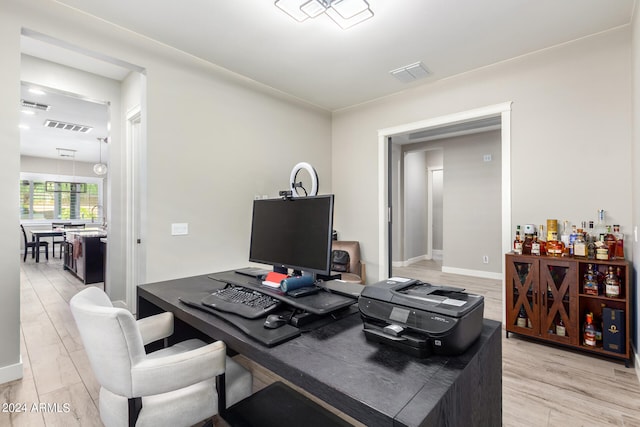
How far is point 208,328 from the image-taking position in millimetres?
1295

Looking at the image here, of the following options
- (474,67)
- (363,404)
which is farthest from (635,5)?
(363,404)

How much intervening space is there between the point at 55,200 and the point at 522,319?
38.8 ft

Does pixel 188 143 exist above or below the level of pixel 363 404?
above

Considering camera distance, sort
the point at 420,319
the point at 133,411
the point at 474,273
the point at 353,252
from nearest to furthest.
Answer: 1. the point at 420,319
2. the point at 133,411
3. the point at 353,252
4. the point at 474,273

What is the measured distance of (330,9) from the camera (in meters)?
2.21

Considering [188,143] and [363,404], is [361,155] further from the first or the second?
[363,404]

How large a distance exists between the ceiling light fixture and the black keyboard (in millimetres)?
1973

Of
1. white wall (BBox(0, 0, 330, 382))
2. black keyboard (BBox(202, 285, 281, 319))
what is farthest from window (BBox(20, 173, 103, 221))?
black keyboard (BBox(202, 285, 281, 319))

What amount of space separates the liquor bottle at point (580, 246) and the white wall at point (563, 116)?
0.75 ft

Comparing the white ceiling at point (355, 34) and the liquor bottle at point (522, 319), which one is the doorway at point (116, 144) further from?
the liquor bottle at point (522, 319)

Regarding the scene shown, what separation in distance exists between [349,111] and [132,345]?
4017mm

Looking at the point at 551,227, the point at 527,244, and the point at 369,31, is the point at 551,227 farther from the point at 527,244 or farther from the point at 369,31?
the point at 369,31

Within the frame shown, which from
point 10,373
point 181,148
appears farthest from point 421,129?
point 10,373

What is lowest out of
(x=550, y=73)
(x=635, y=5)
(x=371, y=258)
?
(x=371, y=258)
